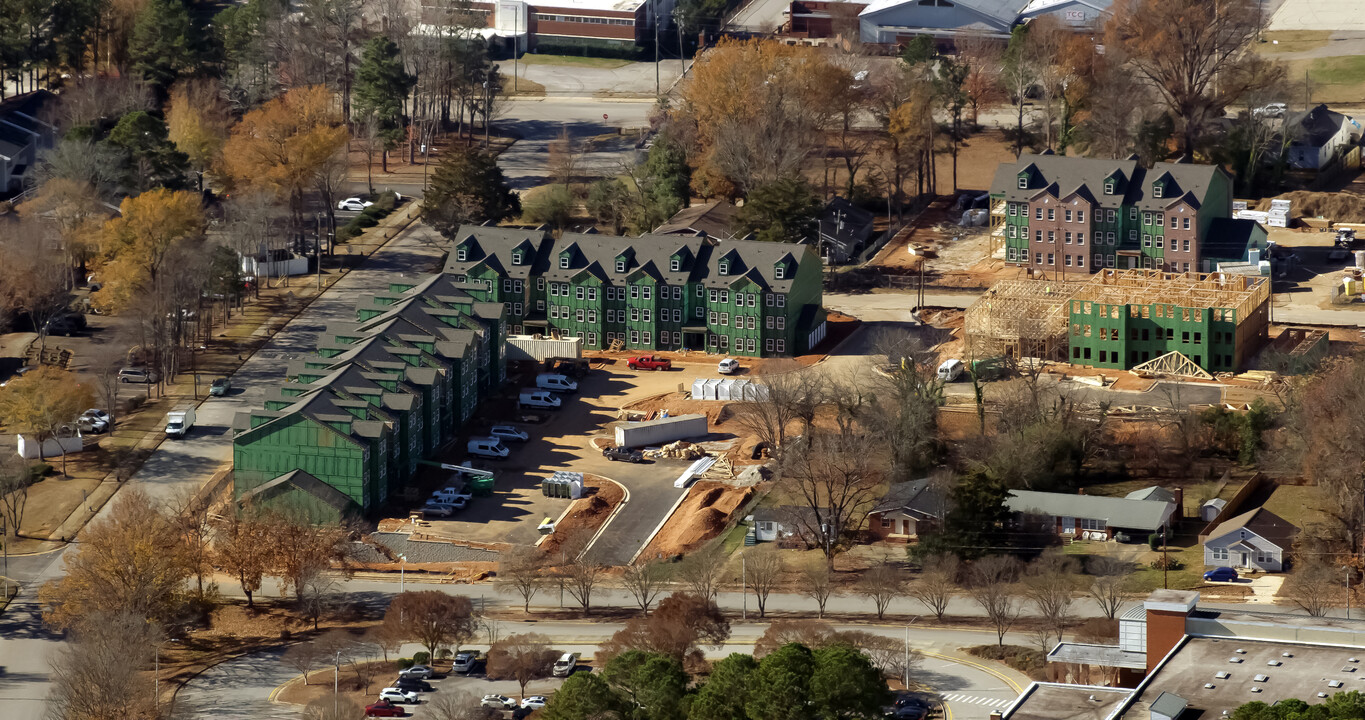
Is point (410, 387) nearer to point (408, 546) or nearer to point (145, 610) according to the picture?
point (408, 546)

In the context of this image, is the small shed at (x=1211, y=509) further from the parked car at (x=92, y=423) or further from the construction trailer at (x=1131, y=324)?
the parked car at (x=92, y=423)

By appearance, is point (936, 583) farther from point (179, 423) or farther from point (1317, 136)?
point (1317, 136)

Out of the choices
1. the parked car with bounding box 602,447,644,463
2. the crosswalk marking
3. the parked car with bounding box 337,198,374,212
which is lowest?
the crosswalk marking

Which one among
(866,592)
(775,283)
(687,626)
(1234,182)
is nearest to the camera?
(687,626)

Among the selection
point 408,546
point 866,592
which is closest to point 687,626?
point 866,592

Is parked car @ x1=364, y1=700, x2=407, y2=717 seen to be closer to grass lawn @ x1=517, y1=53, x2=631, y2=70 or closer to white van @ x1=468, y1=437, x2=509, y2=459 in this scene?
white van @ x1=468, y1=437, x2=509, y2=459

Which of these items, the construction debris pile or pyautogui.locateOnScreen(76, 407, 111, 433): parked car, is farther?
pyautogui.locateOnScreen(76, 407, 111, 433): parked car

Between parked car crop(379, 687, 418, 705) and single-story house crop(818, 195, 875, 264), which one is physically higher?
single-story house crop(818, 195, 875, 264)

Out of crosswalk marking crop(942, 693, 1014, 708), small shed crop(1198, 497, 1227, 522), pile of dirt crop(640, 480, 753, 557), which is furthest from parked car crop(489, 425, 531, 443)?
crosswalk marking crop(942, 693, 1014, 708)

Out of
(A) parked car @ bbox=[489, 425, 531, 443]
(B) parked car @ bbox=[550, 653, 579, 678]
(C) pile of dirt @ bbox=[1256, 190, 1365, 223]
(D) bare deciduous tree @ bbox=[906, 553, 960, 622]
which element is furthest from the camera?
(C) pile of dirt @ bbox=[1256, 190, 1365, 223]
